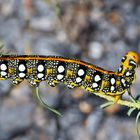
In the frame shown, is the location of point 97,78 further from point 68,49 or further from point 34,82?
point 68,49

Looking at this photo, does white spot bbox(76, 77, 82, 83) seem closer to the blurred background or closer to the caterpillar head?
the caterpillar head

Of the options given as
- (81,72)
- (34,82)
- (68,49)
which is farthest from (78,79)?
(68,49)

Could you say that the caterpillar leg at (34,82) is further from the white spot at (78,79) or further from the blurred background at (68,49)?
the blurred background at (68,49)

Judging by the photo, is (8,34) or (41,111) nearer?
(41,111)

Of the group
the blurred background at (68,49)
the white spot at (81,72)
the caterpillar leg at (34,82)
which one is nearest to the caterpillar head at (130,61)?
the white spot at (81,72)

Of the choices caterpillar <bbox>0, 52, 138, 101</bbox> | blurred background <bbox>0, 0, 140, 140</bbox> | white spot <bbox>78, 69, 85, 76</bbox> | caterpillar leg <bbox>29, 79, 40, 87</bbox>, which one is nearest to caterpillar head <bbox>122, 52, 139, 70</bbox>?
caterpillar <bbox>0, 52, 138, 101</bbox>

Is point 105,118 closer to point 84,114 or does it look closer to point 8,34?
point 84,114

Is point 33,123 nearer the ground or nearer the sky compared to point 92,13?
nearer the ground

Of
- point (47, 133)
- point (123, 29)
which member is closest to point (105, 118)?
point (47, 133)
